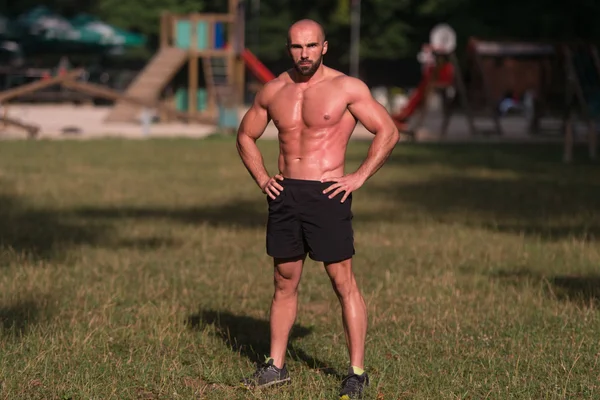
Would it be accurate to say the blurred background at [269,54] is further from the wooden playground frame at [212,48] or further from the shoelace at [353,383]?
Result: the shoelace at [353,383]

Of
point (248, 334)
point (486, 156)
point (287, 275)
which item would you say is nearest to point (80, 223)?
point (248, 334)

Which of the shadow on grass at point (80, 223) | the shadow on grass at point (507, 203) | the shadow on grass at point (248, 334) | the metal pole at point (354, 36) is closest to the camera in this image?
the shadow on grass at point (248, 334)

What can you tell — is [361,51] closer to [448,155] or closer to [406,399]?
[448,155]

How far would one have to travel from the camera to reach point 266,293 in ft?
31.8

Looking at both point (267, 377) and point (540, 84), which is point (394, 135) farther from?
point (540, 84)

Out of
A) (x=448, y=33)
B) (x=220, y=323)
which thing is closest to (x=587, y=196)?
(x=220, y=323)

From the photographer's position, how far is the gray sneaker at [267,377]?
6.57m

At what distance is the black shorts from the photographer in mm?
6312

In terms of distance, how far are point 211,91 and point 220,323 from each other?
31.0m

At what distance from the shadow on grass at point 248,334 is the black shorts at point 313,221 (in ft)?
2.94

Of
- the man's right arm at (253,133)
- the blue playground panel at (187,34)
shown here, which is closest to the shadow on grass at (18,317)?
the man's right arm at (253,133)

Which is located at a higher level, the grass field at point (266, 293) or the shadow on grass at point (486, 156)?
the grass field at point (266, 293)

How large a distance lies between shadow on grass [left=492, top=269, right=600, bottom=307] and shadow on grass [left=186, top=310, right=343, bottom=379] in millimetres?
2275

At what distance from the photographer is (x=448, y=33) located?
52.6m
